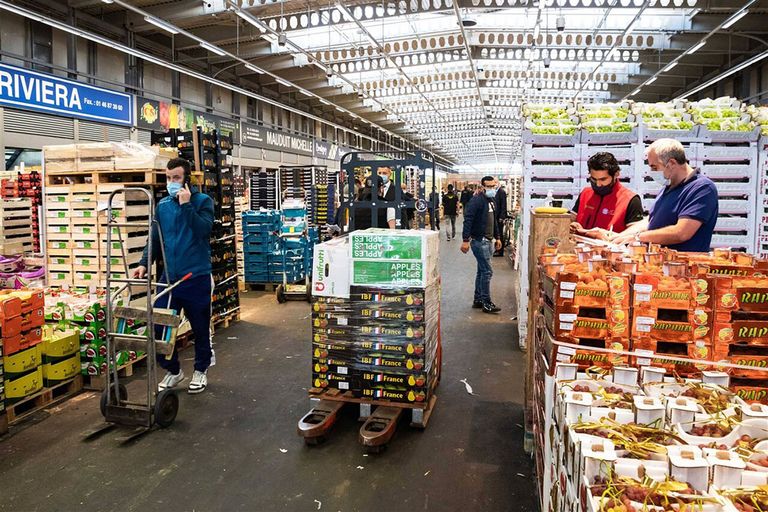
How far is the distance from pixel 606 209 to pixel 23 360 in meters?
5.14

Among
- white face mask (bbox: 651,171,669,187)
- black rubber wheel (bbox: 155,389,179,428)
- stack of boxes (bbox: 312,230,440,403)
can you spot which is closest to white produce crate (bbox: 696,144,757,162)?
white face mask (bbox: 651,171,669,187)

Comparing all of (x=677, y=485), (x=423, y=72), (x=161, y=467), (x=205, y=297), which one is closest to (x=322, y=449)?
(x=161, y=467)

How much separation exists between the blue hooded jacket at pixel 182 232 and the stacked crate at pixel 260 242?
16.7ft

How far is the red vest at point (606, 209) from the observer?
4617 millimetres

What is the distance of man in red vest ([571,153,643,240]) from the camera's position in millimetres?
4539

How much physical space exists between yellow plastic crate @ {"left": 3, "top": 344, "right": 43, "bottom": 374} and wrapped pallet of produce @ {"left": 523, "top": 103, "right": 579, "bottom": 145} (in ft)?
17.1

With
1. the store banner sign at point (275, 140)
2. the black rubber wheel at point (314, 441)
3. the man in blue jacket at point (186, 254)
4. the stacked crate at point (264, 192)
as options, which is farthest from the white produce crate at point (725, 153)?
the store banner sign at point (275, 140)

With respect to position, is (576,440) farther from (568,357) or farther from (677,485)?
(568,357)

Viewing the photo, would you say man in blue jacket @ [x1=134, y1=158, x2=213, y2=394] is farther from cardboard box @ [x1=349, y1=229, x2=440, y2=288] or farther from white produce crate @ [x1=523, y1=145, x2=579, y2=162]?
white produce crate @ [x1=523, y1=145, x2=579, y2=162]

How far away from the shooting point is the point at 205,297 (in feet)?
16.4

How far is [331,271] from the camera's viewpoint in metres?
4.25

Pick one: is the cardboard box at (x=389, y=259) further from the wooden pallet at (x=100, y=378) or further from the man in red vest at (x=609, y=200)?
the wooden pallet at (x=100, y=378)

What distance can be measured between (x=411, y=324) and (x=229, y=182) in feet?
14.6

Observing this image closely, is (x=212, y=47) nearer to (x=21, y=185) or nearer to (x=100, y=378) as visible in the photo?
(x=21, y=185)
